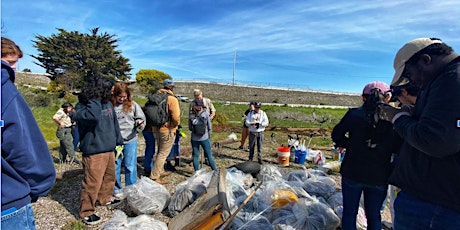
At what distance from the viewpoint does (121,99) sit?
394 cm

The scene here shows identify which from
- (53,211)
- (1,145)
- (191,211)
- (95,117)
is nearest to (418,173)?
(1,145)

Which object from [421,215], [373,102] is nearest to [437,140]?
[421,215]

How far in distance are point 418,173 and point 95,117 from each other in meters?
3.12

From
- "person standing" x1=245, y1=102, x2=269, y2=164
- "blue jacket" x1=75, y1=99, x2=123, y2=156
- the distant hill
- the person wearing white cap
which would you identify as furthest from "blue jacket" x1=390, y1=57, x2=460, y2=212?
the distant hill

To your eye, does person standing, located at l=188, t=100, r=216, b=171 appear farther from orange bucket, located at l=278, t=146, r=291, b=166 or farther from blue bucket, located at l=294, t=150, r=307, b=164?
blue bucket, located at l=294, t=150, r=307, b=164

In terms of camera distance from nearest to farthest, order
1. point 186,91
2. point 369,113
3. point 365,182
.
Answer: point 369,113 < point 365,182 < point 186,91

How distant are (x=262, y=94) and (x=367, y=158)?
37.4m

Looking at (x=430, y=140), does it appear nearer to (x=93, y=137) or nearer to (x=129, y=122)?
(x=93, y=137)

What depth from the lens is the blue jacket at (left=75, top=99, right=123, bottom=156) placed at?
3230 mm

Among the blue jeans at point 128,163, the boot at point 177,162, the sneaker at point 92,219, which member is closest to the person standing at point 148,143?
the blue jeans at point 128,163

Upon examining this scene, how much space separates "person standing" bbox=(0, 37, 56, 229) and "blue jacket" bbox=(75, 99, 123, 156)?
2.00m

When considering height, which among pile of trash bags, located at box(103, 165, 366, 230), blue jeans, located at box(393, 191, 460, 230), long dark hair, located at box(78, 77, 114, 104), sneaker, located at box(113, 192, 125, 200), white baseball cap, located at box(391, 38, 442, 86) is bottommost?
sneaker, located at box(113, 192, 125, 200)

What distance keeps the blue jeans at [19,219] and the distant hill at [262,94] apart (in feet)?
120

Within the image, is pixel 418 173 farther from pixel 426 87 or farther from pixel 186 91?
pixel 186 91
